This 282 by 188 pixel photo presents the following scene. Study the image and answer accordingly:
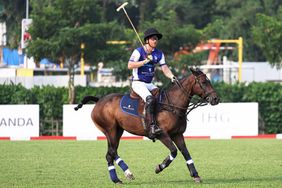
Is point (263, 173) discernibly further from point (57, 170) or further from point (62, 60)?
point (62, 60)

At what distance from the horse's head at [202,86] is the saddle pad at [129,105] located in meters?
1.05

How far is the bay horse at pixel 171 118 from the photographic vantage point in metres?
14.4

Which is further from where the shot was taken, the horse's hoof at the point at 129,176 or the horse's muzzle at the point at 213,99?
the horse's hoof at the point at 129,176

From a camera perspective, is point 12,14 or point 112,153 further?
point 12,14

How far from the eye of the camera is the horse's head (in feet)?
47.6

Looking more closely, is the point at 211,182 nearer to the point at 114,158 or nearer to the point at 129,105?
the point at 114,158

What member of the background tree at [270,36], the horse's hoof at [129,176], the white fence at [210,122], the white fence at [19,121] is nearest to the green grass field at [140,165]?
the horse's hoof at [129,176]

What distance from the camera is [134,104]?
14.9 meters

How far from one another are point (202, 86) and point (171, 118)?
0.76 metres

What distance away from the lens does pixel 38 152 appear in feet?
72.8

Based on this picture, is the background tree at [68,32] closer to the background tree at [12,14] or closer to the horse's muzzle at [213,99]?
the background tree at [12,14]

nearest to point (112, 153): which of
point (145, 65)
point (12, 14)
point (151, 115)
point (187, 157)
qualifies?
point (151, 115)

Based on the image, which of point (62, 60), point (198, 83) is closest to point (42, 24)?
point (62, 60)

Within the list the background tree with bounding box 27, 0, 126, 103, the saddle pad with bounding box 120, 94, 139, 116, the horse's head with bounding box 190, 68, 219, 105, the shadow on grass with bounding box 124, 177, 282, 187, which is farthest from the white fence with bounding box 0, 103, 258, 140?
the shadow on grass with bounding box 124, 177, 282, 187
